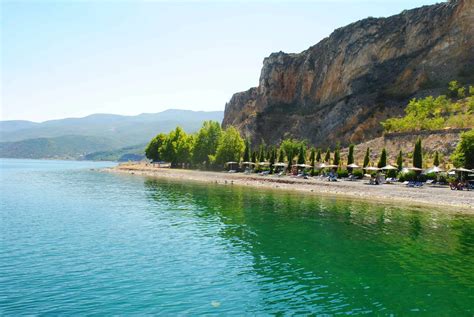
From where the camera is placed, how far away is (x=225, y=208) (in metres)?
42.8

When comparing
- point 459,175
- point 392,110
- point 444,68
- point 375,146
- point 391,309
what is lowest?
point 391,309

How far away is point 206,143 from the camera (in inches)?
4609

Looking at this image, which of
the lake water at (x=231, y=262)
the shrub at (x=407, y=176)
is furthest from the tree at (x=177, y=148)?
the lake water at (x=231, y=262)

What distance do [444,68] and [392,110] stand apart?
822 inches

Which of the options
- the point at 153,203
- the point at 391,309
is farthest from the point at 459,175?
the point at 391,309

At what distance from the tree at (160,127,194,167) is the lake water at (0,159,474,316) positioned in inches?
3372

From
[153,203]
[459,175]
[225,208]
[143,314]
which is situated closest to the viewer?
[143,314]

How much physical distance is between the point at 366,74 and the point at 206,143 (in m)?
68.1

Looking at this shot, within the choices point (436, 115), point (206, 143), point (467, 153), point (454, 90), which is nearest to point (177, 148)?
point (206, 143)

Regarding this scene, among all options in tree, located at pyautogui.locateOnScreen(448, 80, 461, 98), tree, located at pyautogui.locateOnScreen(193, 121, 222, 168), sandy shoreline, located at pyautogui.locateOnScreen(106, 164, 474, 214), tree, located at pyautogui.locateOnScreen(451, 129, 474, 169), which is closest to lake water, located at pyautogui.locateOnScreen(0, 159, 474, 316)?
sandy shoreline, located at pyautogui.locateOnScreen(106, 164, 474, 214)

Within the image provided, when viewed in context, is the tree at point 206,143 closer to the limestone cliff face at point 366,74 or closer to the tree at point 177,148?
the tree at point 177,148

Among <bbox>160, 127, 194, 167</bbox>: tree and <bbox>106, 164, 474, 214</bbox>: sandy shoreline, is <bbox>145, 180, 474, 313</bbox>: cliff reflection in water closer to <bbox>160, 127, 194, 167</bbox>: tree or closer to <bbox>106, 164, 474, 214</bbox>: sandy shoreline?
<bbox>106, 164, 474, 214</bbox>: sandy shoreline

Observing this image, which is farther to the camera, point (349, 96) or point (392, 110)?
point (349, 96)

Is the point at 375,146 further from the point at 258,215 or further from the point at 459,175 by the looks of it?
the point at 258,215
